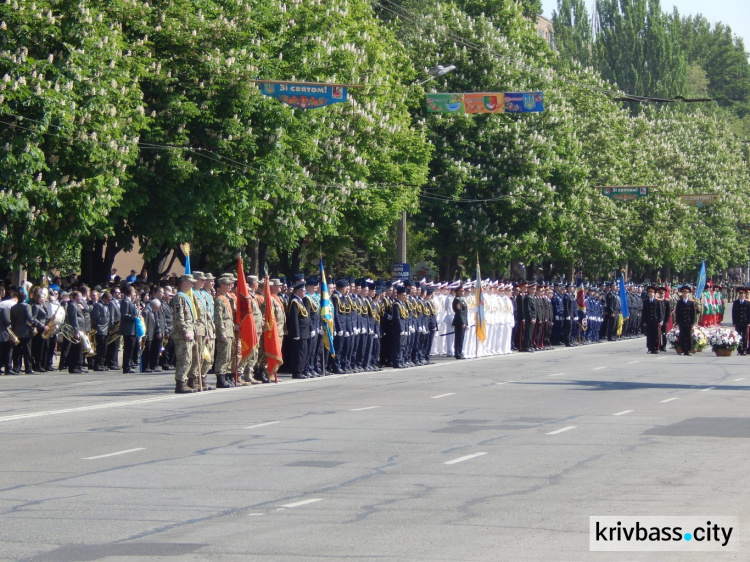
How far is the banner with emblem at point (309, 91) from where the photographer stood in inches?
1011

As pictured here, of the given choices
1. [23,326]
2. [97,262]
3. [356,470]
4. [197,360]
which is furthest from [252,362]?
[97,262]

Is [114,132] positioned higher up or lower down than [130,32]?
lower down

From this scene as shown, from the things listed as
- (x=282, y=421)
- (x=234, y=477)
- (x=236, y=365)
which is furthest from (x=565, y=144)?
(x=234, y=477)

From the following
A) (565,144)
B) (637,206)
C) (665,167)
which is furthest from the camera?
(665,167)

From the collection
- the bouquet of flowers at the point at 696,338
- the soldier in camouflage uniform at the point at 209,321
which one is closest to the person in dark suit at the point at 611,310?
the bouquet of flowers at the point at 696,338

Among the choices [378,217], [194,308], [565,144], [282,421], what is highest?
[565,144]

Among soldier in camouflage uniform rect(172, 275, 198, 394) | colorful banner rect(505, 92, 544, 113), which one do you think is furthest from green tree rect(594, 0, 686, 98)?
soldier in camouflage uniform rect(172, 275, 198, 394)

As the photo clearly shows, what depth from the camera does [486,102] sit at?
33812 millimetres

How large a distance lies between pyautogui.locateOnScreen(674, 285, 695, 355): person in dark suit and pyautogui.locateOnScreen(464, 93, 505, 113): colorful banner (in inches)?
304

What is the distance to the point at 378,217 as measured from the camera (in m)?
41.6

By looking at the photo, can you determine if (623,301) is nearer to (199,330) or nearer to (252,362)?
(252,362)

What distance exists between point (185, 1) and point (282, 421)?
18353 millimetres

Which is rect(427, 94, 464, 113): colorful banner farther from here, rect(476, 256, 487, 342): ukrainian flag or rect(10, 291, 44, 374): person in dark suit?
rect(10, 291, 44, 374): person in dark suit

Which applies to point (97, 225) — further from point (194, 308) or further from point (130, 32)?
point (194, 308)
